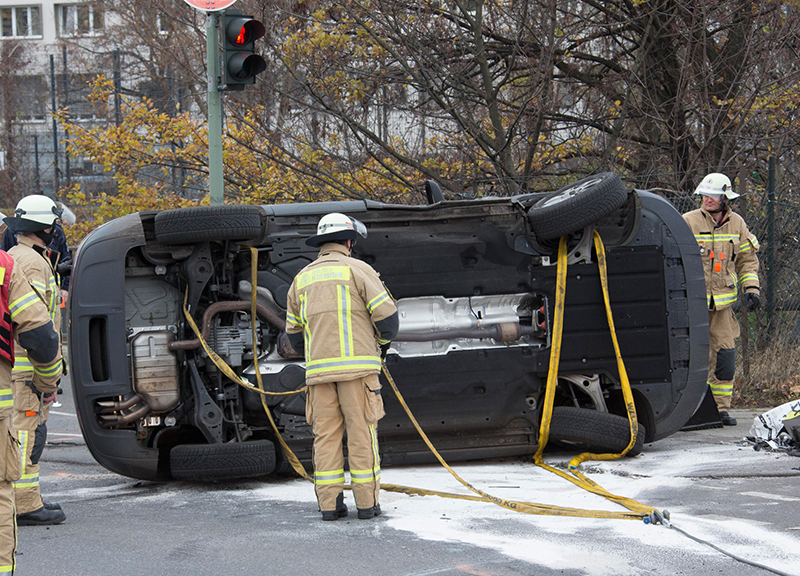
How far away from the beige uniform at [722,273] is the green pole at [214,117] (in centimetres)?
400

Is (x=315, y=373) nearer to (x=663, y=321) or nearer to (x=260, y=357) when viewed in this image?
(x=260, y=357)

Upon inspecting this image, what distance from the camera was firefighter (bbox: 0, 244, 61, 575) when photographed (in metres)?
3.60

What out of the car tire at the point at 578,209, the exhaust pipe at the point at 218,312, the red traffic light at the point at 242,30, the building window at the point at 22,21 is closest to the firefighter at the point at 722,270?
the car tire at the point at 578,209

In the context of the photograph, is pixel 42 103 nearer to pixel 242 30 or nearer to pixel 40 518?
pixel 242 30

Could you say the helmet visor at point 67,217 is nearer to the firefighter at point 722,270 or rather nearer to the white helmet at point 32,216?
the white helmet at point 32,216

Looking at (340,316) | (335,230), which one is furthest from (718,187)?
(340,316)

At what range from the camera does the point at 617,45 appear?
10453 millimetres

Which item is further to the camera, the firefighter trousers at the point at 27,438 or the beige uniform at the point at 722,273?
the beige uniform at the point at 722,273

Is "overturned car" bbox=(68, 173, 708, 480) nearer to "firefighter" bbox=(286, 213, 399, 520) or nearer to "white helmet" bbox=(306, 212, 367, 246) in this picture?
"white helmet" bbox=(306, 212, 367, 246)

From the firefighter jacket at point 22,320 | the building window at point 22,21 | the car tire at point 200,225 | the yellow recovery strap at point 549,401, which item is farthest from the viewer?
the building window at point 22,21

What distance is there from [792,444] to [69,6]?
3491 cm

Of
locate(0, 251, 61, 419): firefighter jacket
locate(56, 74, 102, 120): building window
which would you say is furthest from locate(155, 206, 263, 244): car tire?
locate(56, 74, 102, 120): building window

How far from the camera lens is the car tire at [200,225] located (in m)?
5.50

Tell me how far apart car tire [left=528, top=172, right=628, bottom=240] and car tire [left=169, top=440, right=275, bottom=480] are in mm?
2340
